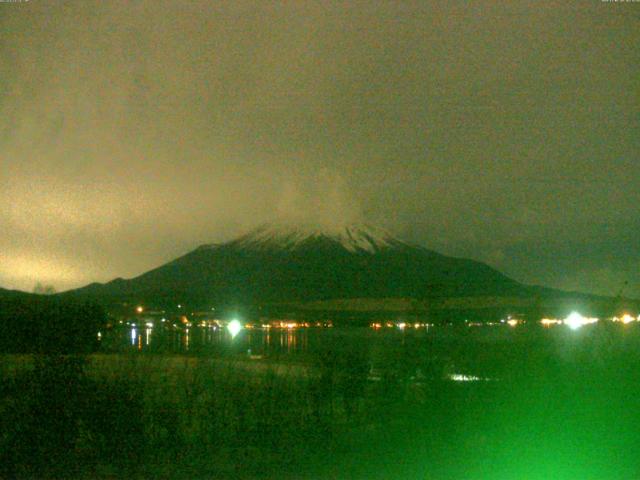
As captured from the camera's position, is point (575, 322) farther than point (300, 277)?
No

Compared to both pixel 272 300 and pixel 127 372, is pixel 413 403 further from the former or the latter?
pixel 272 300

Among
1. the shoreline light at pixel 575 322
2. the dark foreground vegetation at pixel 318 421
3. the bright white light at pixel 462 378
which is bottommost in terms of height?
the dark foreground vegetation at pixel 318 421

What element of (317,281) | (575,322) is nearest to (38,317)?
(575,322)

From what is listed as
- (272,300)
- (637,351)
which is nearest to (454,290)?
(272,300)

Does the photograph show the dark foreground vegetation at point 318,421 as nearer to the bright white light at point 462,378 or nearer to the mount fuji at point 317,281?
the bright white light at point 462,378

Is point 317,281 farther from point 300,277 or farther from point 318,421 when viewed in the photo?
point 318,421

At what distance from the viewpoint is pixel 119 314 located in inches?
3656

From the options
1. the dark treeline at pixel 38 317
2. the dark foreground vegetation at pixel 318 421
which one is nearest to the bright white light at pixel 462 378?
the dark foreground vegetation at pixel 318 421

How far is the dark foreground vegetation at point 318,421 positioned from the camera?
11.7 metres

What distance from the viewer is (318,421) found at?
13.5m

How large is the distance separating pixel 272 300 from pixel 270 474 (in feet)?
354

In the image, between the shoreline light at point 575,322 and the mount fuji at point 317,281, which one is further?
the mount fuji at point 317,281

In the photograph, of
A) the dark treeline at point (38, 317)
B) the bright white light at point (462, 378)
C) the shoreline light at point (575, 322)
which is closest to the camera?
the bright white light at point (462, 378)

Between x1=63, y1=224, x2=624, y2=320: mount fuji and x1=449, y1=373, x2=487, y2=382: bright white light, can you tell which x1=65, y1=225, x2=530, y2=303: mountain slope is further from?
x1=449, y1=373, x2=487, y2=382: bright white light
